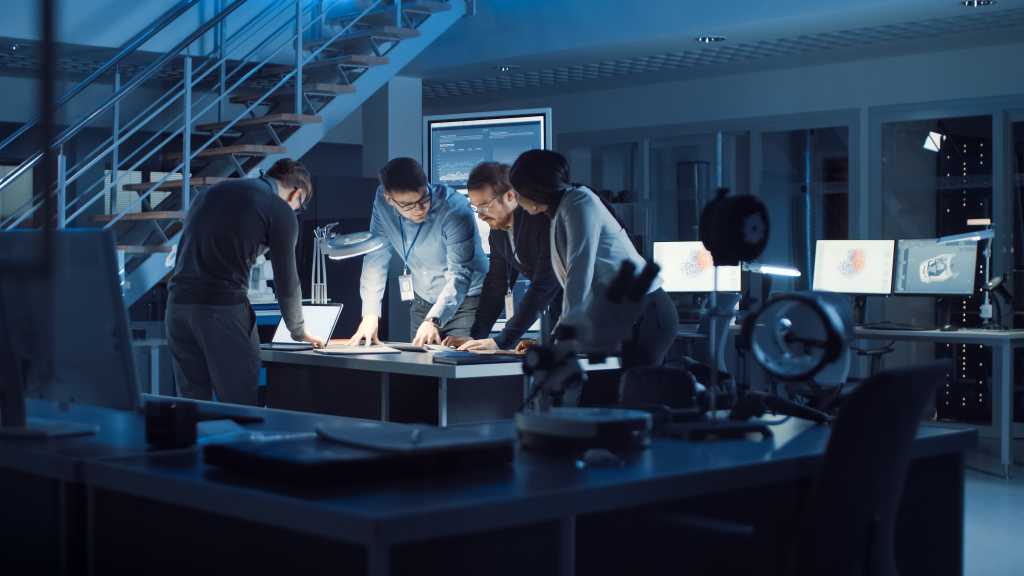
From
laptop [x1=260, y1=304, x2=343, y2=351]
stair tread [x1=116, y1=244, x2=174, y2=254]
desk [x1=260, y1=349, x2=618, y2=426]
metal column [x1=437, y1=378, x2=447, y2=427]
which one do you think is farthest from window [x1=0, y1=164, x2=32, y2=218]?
metal column [x1=437, y1=378, x2=447, y2=427]

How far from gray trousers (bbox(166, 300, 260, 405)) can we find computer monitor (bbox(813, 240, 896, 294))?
484 centimetres

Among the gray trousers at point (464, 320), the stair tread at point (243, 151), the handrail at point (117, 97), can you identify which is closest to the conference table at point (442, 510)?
the gray trousers at point (464, 320)

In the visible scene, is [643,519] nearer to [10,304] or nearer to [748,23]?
[10,304]

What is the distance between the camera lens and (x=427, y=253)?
5.00 metres

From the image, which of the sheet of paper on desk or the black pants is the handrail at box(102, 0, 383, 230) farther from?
the black pants

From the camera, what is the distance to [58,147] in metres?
6.84

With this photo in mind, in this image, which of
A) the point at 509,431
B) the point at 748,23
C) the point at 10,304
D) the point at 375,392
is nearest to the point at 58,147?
the point at 375,392

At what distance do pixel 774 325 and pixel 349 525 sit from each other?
3.76 feet

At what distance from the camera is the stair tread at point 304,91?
7473 mm

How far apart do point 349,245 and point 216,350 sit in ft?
2.53

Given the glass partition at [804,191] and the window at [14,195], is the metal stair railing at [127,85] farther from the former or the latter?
the glass partition at [804,191]

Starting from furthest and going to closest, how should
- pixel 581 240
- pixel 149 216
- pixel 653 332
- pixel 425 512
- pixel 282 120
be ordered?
pixel 282 120 → pixel 149 216 → pixel 653 332 → pixel 581 240 → pixel 425 512

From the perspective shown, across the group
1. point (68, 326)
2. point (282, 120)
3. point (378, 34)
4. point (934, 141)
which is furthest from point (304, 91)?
point (68, 326)

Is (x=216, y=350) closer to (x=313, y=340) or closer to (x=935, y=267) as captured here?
(x=313, y=340)
